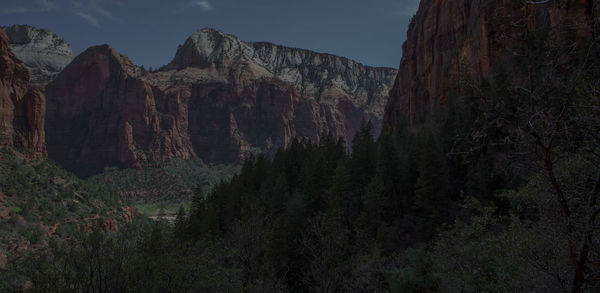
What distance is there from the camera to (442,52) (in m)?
66.1

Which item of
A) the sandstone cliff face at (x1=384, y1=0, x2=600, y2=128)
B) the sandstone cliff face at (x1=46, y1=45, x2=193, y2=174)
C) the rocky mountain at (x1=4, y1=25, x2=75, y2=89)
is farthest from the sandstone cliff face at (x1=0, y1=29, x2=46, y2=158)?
the rocky mountain at (x1=4, y1=25, x2=75, y2=89)

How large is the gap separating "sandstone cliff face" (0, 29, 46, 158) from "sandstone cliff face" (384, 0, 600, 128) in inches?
3186

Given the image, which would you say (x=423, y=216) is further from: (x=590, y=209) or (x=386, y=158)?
(x=590, y=209)

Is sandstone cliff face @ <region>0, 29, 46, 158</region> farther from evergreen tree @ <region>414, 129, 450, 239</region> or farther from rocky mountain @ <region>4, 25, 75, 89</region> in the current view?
rocky mountain @ <region>4, 25, 75, 89</region>

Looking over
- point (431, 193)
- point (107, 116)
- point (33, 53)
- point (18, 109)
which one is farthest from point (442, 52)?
point (33, 53)

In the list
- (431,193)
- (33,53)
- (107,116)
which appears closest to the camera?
(431,193)

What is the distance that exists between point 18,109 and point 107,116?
103 meters

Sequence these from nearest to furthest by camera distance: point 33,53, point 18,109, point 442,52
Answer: point 442,52, point 18,109, point 33,53

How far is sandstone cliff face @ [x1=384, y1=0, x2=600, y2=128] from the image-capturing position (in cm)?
4878

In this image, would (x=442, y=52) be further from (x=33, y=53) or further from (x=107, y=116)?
(x=33, y=53)

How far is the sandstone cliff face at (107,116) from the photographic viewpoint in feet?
514

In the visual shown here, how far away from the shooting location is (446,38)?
66.8m

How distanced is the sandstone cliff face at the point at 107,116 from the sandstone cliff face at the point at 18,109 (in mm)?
81743

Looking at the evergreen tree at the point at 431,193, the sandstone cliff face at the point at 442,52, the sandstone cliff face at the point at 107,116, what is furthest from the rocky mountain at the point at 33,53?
the evergreen tree at the point at 431,193
